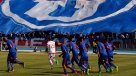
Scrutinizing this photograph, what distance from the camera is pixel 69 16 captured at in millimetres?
65750

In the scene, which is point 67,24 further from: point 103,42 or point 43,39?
A: point 103,42

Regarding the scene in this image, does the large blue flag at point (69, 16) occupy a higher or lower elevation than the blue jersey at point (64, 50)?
higher

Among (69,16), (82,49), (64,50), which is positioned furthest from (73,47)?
(69,16)

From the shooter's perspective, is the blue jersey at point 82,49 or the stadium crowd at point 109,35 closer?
the blue jersey at point 82,49

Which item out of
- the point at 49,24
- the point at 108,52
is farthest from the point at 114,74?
the point at 49,24

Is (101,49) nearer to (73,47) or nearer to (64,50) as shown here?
(73,47)

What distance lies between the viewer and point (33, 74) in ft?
85.1

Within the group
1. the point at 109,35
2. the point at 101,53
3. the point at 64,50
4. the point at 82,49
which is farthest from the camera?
the point at 109,35

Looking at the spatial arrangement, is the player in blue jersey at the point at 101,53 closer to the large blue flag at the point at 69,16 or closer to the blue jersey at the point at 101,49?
the blue jersey at the point at 101,49

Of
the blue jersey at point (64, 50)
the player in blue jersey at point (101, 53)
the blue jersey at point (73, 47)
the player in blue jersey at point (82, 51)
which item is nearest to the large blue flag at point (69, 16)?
the player in blue jersey at point (101, 53)

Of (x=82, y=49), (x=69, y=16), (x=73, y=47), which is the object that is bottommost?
(x=82, y=49)

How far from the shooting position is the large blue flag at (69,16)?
59.7 metres

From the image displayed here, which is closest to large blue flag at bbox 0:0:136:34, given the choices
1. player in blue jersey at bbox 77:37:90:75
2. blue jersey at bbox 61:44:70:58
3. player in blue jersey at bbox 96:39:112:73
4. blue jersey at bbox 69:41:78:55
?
player in blue jersey at bbox 96:39:112:73

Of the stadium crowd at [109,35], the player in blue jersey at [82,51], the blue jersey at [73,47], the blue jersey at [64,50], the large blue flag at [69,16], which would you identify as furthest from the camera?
the large blue flag at [69,16]
